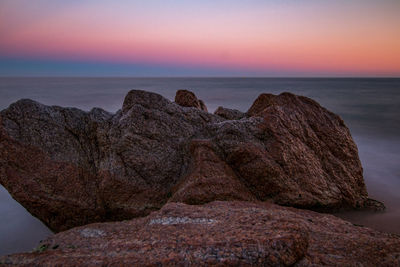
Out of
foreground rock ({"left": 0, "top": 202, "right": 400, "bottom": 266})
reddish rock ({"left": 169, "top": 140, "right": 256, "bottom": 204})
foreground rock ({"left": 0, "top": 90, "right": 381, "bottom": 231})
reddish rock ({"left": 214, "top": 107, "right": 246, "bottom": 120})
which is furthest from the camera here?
reddish rock ({"left": 214, "top": 107, "right": 246, "bottom": 120})

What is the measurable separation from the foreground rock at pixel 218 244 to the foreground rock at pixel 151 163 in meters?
1.40

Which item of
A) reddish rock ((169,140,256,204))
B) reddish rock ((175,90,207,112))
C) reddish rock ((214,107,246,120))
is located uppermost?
reddish rock ((175,90,207,112))

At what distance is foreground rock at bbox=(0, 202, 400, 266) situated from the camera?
2941 millimetres

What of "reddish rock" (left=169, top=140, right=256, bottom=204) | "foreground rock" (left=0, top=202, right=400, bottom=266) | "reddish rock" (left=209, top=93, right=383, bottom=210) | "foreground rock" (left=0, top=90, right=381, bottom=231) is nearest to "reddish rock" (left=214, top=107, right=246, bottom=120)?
"reddish rock" (left=209, top=93, right=383, bottom=210)

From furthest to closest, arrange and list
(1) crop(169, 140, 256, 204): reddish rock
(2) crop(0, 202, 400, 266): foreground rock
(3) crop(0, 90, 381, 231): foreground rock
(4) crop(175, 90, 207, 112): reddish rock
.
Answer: (4) crop(175, 90, 207, 112): reddish rock, (3) crop(0, 90, 381, 231): foreground rock, (1) crop(169, 140, 256, 204): reddish rock, (2) crop(0, 202, 400, 266): foreground rock

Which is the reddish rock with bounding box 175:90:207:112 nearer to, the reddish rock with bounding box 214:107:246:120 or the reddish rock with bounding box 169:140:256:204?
the reddish rock with bounding box 214:107:246:120

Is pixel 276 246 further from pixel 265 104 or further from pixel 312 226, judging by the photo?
pixel 265 104

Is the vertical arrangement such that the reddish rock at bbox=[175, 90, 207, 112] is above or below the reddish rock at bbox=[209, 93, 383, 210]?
above

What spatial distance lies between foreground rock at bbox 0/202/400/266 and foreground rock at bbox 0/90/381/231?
140 centimetres

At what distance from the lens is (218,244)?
10.1ft

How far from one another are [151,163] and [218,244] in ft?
10.5

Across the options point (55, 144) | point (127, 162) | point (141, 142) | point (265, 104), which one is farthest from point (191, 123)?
point (55, 144)

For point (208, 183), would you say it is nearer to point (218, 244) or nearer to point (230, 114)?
point (218, 244)

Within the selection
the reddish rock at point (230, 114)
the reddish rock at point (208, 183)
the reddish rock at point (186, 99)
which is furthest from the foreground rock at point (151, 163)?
the reddish rock at point (186, 99)
